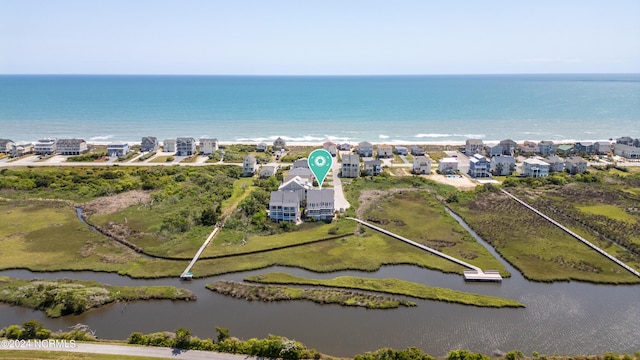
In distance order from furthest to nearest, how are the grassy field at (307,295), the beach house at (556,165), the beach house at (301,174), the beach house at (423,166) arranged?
the beach house at (556,165), the beach house at (423,166), the beach house at (301,174), the grassy field at (307,295)

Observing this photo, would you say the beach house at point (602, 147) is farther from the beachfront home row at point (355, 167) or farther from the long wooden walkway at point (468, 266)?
the long wooden walkway at point (468, 266)

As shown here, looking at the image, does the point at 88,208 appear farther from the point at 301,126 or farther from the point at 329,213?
the point at 301,126

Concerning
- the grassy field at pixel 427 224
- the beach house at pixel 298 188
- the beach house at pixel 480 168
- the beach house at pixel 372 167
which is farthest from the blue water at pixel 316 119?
the beach house at pixel 298 188

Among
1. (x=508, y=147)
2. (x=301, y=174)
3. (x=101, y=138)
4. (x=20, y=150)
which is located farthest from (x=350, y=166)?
(x=101, y=138)

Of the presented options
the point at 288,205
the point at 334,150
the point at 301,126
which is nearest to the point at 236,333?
the point at 288,205

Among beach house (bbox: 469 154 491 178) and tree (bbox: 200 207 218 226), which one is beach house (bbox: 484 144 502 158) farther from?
tree (bbox: 200 207 218 226)
